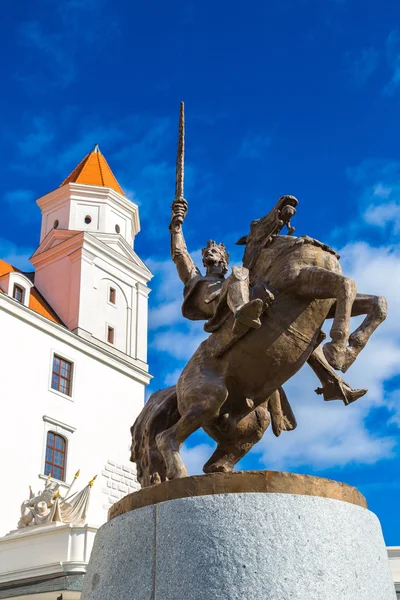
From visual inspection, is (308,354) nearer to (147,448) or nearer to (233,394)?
(233,394)

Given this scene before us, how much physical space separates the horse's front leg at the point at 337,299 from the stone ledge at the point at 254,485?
0.87 metres

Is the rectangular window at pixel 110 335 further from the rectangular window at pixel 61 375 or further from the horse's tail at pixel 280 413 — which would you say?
the horse's tail at pixel 280 413

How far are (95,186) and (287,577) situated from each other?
3625 centimetres

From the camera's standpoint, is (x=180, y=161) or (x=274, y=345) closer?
(x=274, y=345)

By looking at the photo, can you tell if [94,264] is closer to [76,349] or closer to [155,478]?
[76,349]

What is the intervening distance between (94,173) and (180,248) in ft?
117

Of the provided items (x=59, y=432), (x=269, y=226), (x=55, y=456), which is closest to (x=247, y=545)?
(x=269, y=226)

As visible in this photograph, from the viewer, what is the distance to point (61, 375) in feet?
107

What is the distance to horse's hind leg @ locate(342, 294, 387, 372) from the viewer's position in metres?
5.39

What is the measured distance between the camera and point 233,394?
18.8 ft

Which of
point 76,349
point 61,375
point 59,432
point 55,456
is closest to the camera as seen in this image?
point 55,456

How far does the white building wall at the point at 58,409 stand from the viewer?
28.9 meters

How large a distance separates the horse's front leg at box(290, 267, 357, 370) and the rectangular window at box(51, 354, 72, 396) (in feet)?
90.4

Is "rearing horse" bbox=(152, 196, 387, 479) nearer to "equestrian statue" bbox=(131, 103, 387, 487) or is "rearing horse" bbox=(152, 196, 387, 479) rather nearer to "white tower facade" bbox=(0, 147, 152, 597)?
"equestrian statue" bbox=(131, 103, 387, 487)
